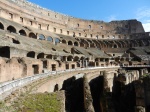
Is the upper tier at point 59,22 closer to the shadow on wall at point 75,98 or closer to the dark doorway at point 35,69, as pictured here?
the dark doorway at point 35,69

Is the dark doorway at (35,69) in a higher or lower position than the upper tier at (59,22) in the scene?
lower

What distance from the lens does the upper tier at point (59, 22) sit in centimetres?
4228

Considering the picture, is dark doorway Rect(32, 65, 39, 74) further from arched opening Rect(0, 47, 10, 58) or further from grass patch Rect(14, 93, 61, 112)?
grass patch Rect(14, 93, 61, 112)

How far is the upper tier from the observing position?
139 feet

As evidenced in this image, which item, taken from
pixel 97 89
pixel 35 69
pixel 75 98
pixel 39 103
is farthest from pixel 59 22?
pixel 39 103

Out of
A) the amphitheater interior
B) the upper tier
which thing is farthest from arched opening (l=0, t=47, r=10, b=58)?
the upper tier

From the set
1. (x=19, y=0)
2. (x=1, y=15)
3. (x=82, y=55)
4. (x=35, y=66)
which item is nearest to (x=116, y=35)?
(x=82, y=55)

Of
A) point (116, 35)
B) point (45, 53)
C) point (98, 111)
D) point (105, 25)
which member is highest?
point (105, 25)

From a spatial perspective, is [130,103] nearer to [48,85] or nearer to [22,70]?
[48,85]

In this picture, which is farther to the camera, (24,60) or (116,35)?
(116,35)

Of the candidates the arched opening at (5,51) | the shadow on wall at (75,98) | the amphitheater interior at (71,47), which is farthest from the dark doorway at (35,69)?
the shadow on wall at (75,98)

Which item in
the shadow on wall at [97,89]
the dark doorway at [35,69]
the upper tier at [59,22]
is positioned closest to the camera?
the shadow on wall at [97,89]

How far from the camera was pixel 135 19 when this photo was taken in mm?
72188

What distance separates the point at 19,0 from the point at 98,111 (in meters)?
41.4
